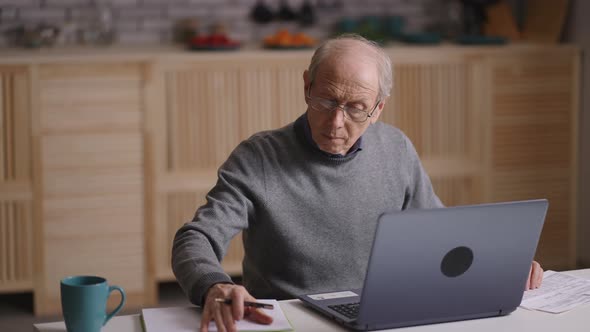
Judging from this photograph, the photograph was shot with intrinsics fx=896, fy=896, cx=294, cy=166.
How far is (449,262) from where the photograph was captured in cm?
172

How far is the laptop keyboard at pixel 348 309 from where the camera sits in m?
1.82

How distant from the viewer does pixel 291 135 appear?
2.32 metres

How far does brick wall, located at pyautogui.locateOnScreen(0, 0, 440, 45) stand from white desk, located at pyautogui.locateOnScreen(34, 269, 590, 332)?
9.57ft

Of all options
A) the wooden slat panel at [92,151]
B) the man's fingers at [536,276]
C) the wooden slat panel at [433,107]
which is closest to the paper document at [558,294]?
the man's fingers at [536,276]

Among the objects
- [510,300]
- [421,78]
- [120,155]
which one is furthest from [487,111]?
[510,300]

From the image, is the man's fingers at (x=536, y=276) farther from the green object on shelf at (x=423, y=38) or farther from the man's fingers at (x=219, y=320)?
the green object on shelf at (x=423, y=38)

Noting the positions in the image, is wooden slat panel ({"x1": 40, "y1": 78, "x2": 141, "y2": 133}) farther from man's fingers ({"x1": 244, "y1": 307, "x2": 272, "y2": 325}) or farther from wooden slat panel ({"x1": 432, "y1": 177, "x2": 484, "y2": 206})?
man's fingers ({"x1": 244, "y1": 307, "x2": 272, "y2": 325})

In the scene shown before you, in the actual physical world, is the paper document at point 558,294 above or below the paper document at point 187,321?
below

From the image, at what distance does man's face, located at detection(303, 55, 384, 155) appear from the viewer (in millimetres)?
2148

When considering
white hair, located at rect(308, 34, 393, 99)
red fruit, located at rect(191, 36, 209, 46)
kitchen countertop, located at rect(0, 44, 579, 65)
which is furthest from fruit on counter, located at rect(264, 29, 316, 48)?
white hair, located at rect(308, 34, 393, 99)

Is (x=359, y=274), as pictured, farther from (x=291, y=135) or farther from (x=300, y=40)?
(x=300, y=40)

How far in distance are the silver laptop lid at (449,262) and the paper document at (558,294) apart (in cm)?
12

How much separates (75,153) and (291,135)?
6.38 feet

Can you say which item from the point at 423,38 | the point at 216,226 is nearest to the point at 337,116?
the point at 216,226
